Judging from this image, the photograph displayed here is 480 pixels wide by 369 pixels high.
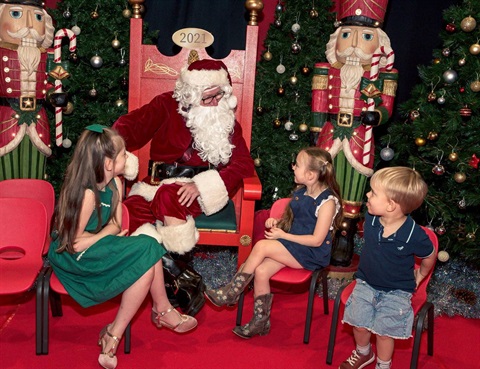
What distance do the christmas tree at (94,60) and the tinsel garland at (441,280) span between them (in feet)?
4.78

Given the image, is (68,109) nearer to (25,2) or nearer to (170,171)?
(25,2)

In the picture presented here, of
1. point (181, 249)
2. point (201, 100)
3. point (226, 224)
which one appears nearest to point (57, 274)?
point (181, 249)

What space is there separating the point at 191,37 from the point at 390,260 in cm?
247

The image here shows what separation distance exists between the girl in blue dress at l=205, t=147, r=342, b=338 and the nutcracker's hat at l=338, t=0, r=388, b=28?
51.0 inches

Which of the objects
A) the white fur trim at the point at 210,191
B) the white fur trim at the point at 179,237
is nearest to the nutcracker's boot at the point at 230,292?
the white fur trim at the point at 179,237

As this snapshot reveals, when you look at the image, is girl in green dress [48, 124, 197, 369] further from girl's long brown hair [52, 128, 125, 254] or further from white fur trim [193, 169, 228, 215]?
white fur trim [193, 169, 228, 215]

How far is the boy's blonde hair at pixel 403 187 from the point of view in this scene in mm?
3105

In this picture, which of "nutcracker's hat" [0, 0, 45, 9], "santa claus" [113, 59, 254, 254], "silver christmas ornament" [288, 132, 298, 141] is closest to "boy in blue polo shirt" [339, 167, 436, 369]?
"santa claus" [113, 59, 254, 254]

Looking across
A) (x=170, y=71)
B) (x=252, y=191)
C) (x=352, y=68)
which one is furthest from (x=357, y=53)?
(x=170, y=71)

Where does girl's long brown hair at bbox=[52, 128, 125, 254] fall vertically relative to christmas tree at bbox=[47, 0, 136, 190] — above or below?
below

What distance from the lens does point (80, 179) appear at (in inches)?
126

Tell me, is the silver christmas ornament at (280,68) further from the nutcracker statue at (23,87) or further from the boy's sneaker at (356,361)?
the boy's sneaker at (356,361)

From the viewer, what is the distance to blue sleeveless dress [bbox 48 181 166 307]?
322 cm

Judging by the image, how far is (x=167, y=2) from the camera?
5.44 m
